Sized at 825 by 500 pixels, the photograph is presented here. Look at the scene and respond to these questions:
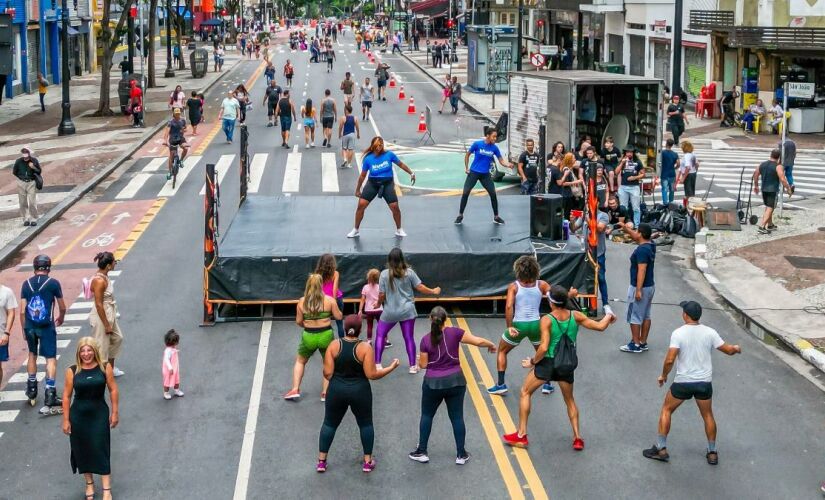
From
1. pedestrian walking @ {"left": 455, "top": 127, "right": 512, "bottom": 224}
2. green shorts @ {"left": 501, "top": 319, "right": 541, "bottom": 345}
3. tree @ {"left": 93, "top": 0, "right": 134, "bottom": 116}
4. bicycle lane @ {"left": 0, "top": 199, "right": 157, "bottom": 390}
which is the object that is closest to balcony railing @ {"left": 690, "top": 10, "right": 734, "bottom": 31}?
tree @ {"left": 93, "top": 0, "right": 134, "bottom": 116}

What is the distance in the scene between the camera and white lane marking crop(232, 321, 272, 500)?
10539 mm

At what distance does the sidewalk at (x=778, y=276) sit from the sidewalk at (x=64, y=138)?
13522 millimetres

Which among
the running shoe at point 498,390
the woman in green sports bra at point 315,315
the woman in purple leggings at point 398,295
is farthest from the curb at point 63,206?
the running shoe at point 498,390

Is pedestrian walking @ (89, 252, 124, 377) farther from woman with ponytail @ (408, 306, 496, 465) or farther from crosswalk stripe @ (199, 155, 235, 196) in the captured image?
crosswalk stripe @ (199, 155, 235, 196)

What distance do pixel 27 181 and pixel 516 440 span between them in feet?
48.9

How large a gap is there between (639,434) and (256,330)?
6.10 m

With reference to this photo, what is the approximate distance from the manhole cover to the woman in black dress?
13.7m

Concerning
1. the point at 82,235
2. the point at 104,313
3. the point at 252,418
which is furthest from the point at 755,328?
the point at 82,235

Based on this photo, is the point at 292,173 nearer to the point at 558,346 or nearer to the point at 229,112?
the point at 229,112

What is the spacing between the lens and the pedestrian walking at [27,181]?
22453 millimetres

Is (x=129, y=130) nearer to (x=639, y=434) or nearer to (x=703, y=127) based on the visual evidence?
(x=703, y=127)

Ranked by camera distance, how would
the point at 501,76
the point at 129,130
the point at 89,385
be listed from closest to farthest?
the point at 89,385 → the point at 129,130 → the point at 501,76

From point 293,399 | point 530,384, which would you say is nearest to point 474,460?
point 530,384

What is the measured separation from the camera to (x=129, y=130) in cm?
4059
